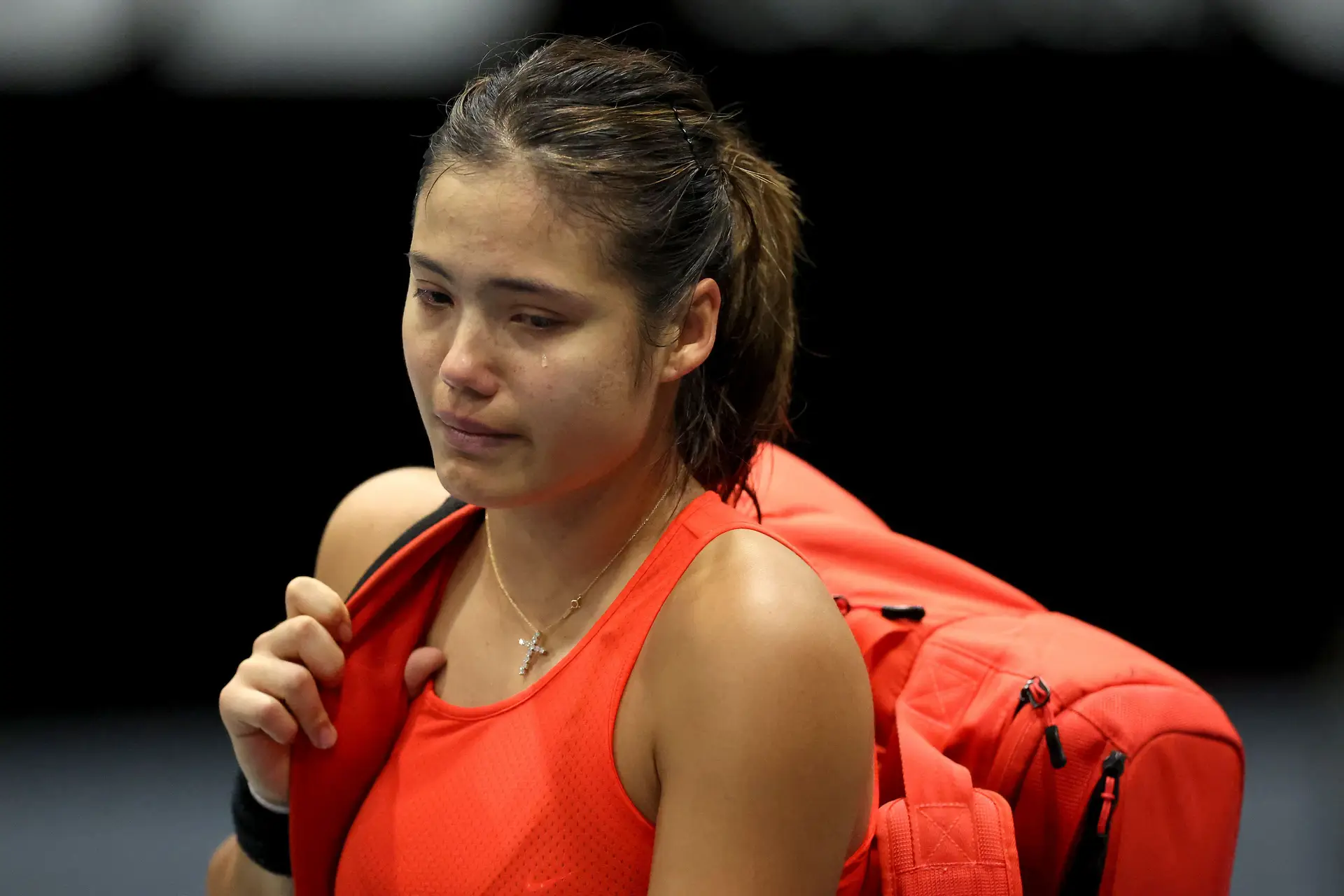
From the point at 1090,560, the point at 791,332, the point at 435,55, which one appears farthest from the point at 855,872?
the point at 1090,560

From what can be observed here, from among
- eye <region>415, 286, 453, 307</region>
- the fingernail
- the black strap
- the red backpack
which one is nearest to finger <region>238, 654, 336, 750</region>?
the fingernail

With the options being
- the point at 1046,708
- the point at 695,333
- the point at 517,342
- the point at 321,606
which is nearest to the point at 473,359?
the point at 517,342

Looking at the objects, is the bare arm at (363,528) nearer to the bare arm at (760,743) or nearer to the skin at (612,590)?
the skin at (612,590)

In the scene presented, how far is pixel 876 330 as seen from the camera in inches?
92.2

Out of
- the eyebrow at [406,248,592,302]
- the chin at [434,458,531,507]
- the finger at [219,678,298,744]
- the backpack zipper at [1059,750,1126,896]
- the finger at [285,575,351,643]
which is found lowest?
the backpack zipper at [1059,750,1126,896]

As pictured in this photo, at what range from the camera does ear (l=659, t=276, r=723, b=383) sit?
3.46ft

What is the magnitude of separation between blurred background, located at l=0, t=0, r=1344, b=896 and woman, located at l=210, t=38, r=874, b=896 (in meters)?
1.03

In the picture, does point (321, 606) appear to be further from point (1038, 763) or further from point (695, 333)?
point (1038, 763)

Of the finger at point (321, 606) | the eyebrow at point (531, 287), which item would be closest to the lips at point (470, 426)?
the eyebrow at point (531, 287)

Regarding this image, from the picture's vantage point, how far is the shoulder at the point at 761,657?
37.1 inches

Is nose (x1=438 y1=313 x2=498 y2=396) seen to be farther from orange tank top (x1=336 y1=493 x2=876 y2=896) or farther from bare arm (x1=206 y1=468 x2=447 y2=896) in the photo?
bare arm (x1=206 y1=468 x2=447 y2=896)

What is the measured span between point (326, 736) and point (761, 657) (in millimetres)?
405

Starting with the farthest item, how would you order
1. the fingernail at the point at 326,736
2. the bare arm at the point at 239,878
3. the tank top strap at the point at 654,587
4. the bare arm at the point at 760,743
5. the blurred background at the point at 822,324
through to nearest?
the blurred background at the point at 822,324
the bare arm at the point at 239,878
the fingernail at the point at 326,736
the tank top strap at the point at 654,587
the bare arm at the point at 760,743

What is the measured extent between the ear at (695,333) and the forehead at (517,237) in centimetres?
7
